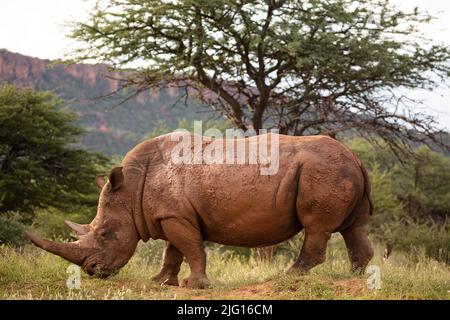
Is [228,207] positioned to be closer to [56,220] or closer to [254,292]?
[254,292]

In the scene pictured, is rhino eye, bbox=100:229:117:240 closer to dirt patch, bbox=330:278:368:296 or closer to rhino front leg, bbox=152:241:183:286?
rhino front leg, bbox=152:241:183:286

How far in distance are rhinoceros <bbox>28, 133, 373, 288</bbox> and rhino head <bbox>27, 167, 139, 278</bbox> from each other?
11mm

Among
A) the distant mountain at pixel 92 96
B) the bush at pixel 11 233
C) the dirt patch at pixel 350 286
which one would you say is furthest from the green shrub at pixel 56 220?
the distant mountain at pixel 92 96

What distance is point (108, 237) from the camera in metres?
7.37

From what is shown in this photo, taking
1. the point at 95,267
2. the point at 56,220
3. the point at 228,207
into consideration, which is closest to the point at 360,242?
the point at 228,207

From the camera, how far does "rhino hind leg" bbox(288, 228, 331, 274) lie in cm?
710

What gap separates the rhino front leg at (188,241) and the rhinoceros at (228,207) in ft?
0.04

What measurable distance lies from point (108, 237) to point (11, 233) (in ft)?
18.1

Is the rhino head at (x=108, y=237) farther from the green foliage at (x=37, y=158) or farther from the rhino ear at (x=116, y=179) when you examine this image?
the green foliage at (x=37, y=158)

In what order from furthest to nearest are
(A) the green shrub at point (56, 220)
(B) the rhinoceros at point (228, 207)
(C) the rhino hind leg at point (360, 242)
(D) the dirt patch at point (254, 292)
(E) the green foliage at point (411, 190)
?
(E) the green foliage at point (411, 190) < (A) the green shrub at point (56, 220) < (C) the rhino hind leg at point (360, 242) < (B) the rhinoceros at point (228, 207) < (D) the dirt patch at point (254, 292)

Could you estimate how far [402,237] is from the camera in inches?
722

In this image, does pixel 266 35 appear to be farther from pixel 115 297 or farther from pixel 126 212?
pixel 115 297

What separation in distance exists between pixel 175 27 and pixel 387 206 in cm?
1349

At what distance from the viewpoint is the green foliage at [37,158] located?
17.2 metres
